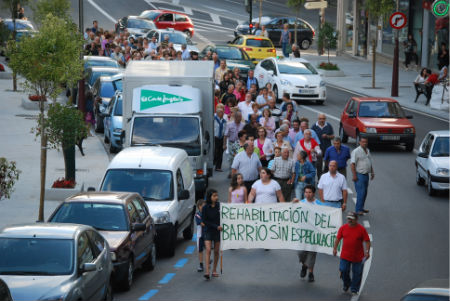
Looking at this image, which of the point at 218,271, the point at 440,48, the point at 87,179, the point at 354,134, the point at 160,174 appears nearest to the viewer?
the point at 218,271

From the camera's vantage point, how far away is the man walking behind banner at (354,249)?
47.0 ft

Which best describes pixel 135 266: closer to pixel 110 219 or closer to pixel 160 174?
pixel 110 219

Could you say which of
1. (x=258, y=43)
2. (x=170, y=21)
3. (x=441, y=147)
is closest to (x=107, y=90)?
(x=441, y=147)

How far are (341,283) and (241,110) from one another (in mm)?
11038

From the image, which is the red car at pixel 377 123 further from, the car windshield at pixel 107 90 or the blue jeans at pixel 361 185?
the car windshield at pixel 107 90

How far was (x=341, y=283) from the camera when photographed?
15.2 m

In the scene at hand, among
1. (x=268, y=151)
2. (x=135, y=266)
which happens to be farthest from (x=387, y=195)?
(x=135, y=266)

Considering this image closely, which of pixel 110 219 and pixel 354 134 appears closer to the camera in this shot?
pixel 110 219

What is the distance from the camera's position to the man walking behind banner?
47.0ft

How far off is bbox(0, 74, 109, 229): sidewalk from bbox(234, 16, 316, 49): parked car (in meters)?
27.7

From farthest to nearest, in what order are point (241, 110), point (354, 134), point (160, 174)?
point (354, 134) < point (241, 110) < point (160, 174)

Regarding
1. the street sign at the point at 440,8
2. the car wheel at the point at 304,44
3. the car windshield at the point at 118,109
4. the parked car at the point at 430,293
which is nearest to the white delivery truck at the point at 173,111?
the car windshield at the point at 118,109

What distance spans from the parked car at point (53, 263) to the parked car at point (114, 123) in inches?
559

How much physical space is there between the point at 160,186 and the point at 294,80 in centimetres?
1950
